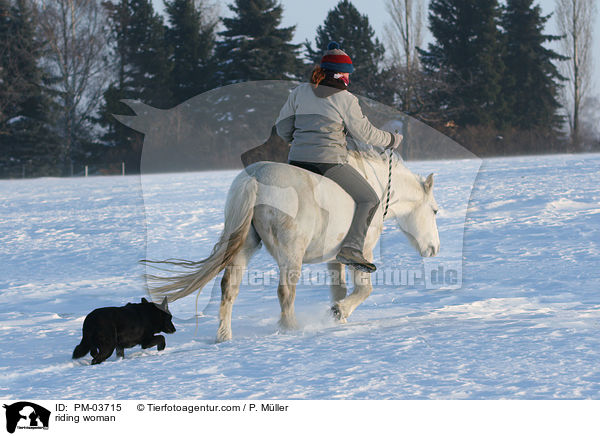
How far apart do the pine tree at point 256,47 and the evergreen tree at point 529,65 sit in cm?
1614

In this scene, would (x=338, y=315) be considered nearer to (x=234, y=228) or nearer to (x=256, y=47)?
(x=234, y=228)

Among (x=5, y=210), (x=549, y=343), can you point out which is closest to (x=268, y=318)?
(x=549, y=343)

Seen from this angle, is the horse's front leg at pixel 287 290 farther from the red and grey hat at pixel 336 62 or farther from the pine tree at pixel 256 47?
the pine tree at pixel 256 47

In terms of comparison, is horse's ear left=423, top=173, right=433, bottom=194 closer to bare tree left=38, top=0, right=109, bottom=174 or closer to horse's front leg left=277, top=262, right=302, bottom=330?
horse's front leg left=277, top=262, right=302, bottom=330

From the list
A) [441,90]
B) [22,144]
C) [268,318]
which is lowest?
[268,318]

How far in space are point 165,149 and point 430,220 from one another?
264 cm

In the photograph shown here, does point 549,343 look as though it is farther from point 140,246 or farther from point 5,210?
point 5,210

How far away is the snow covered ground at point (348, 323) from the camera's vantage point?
3221 millimetres

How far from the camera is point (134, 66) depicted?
37.4 metres

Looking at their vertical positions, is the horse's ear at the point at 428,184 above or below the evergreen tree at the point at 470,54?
below

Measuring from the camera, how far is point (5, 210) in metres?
15.3
